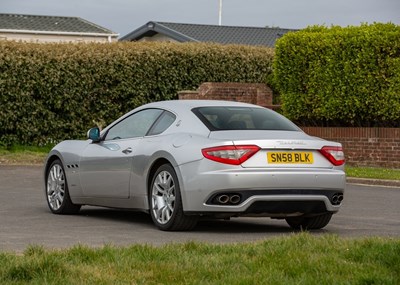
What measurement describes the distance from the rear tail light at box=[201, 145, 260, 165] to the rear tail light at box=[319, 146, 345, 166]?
0.85m

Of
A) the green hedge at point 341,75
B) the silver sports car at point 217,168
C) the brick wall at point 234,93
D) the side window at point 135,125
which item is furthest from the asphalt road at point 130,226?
the brick wall at point 234,93

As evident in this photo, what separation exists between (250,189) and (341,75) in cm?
1459

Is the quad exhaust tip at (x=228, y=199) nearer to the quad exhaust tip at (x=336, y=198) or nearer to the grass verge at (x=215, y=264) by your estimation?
the quad exhaust tip at (x=336, y=198)

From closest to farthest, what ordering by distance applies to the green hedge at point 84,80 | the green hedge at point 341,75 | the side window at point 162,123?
the side window at point 162,123 < the green hedge at point 341,75 < the green hedge at point 84,80

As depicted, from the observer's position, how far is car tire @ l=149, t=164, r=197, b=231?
38.3ft

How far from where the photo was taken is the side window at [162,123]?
12.5 m

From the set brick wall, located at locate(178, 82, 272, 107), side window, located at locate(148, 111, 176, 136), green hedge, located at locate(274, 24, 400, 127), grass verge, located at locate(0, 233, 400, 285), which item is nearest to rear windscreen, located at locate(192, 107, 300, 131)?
side window, located at locate(148, 111, 176, 136)

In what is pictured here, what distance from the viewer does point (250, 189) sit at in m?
11.4

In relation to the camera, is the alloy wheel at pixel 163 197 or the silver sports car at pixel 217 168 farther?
the alloy wheel at pixel 163 197

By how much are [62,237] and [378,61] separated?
1501 centimetres

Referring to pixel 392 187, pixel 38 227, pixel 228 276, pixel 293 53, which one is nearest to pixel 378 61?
pixel 293 53

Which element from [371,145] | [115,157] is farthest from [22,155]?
[115,157]

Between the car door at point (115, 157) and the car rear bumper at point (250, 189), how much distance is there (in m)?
1.29

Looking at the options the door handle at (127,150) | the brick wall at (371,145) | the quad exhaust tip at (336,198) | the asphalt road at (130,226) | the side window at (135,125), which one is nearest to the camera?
the asphalt road at (130,226)
